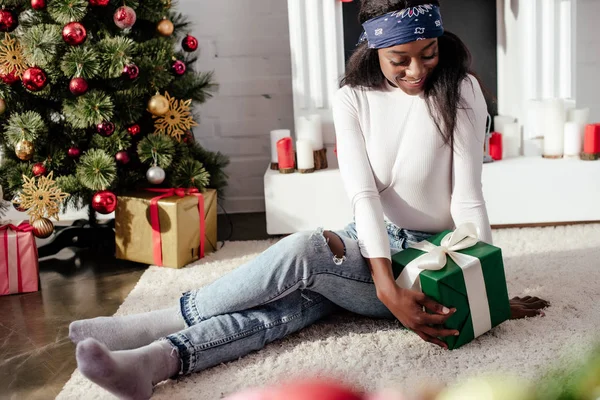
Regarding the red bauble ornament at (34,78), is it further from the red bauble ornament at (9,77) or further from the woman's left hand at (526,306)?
the woman's left hand at (526,306)

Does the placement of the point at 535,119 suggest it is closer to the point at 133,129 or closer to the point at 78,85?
the point at 133,129

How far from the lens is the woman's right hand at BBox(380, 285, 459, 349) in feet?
4.72

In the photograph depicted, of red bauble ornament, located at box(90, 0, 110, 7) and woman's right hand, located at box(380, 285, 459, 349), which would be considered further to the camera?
red bauble ornament, located at box(90, 0, 110, 7)

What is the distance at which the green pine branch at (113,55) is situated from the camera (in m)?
2.12

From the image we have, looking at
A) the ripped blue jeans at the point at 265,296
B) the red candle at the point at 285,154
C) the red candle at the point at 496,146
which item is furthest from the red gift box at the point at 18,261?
the red candle at the point at 496,146

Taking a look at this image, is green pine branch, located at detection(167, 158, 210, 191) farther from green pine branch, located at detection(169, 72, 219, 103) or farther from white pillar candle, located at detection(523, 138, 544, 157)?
white pillar candle, located at detection(523, 138, 544, 157)

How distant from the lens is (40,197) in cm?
212

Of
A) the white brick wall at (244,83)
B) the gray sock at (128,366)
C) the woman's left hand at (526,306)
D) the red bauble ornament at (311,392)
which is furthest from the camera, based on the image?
the white brick wall at (244,83)

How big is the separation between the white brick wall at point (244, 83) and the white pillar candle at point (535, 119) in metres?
0.94

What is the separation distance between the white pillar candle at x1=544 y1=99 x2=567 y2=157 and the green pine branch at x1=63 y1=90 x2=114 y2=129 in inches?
59.5

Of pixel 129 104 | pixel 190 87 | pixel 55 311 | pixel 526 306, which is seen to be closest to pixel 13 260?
pixel 55 311

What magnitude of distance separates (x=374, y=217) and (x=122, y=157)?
3.30 feet

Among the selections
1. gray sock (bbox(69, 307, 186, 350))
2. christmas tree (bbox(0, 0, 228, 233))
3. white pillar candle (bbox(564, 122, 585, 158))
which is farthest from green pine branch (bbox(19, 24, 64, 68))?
white pillar candle (bbox(564, 122, 585, 158))

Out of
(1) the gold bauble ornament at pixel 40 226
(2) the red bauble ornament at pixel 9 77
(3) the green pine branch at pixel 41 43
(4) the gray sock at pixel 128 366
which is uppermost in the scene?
(3) the green pine branch at pixel 41 43
